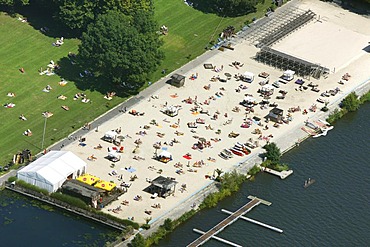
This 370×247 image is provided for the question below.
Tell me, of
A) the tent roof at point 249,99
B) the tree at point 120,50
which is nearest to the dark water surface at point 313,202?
the tent roof at point 249,99


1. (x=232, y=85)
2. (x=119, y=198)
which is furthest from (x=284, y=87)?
(x=119, y=198)

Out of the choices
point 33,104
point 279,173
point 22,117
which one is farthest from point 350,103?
point 22,117

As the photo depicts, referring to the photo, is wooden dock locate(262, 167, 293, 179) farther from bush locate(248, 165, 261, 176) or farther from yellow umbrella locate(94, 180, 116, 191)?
yellow umbrella locate(94, 180, 116, 191)

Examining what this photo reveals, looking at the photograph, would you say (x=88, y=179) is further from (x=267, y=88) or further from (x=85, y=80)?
(x=267, y=88)

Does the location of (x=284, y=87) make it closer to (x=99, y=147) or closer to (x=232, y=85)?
(x=232, y=85)

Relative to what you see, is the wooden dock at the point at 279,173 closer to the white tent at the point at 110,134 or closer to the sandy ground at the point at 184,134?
the sandy ground at the point at 184,134
